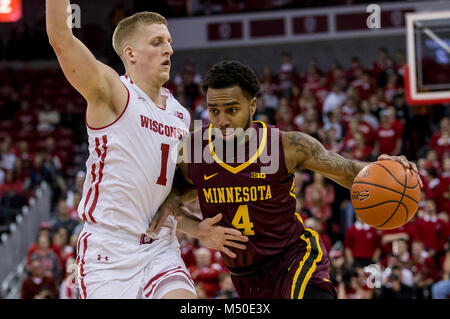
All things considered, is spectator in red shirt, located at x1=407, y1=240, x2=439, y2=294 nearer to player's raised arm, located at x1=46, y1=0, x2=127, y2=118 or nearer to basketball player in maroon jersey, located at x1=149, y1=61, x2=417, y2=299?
basketball player in maroon jersey, located at x1=149, y1=61, x2=417, y2=299

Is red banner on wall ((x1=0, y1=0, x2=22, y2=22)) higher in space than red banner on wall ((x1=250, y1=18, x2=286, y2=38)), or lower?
lower

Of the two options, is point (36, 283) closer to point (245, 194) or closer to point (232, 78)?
point (245, 194)

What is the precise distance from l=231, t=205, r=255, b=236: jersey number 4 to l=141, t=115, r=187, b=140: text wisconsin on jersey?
63 centimetres

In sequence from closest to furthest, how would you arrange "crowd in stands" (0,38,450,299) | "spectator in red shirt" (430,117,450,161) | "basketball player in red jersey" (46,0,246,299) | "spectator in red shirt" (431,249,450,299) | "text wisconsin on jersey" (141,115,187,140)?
"basketball player in red jersey" (46,0,246,299)
"text wisconsin on jersey" (141,115,187,140)
"spectator in red shirt" (431,249,450,299)
"crowd in stands" (0,38,450,299)
"spectator in red shirt" (430,117,450,161)

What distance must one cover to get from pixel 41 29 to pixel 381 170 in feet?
53.7

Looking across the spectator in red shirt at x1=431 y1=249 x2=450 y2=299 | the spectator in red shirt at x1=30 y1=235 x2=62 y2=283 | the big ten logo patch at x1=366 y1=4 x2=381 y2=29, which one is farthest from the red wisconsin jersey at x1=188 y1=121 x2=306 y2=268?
the big ten logo patch at x1=366 y1=4 x2=381 y2=29

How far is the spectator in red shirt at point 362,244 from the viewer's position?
1044cm

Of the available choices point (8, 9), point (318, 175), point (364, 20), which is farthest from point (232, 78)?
point (364, 20)

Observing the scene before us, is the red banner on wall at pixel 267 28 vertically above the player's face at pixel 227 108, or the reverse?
the red banner on wall at pixel 267 28

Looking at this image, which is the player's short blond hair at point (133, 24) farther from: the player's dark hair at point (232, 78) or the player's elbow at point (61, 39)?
the player's elbow at point (61, 39)

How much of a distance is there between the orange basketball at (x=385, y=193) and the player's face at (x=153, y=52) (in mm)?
1412

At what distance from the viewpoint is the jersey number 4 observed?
14.8 ft

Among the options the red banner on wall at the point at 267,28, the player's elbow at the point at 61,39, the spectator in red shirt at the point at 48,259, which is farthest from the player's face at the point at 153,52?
the red banner on wall at the point at 267,28

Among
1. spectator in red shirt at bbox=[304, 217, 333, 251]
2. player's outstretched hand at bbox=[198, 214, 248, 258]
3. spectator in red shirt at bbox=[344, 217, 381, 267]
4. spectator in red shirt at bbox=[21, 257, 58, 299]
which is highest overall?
player's outstretched hand at bbox=[198, 214, 248, 258]
